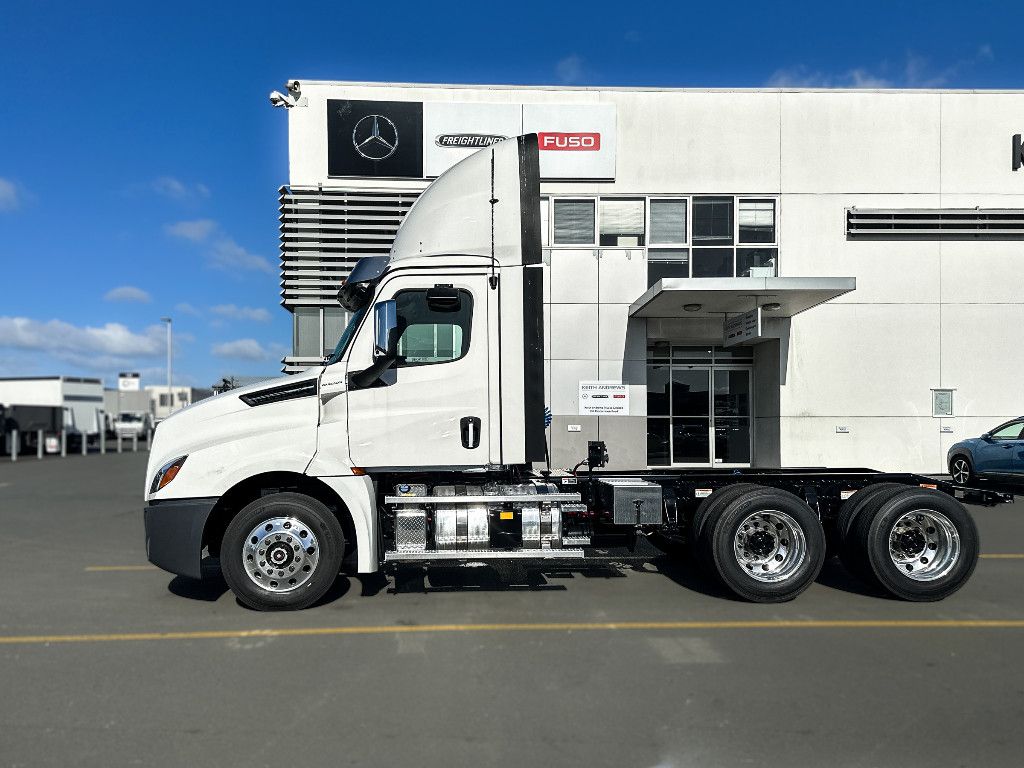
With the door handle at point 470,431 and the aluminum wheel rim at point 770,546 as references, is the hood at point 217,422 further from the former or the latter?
the aluminum wheel rim at point 770,546

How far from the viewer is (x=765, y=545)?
5715mm

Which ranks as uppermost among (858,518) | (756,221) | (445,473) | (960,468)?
(756,221)

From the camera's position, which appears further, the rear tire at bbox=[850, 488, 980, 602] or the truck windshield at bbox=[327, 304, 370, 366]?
A: the rear tire at bbox=[850, 488, 980, 602]

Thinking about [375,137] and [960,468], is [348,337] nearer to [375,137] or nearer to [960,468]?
[375,137]

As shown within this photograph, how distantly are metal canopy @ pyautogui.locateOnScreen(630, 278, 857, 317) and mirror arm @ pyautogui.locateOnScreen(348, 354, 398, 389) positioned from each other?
749 cm

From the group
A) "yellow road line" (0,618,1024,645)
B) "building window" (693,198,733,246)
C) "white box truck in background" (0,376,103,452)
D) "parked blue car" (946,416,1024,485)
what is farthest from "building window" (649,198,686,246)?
"white box truck in background" (0,376,103,452)

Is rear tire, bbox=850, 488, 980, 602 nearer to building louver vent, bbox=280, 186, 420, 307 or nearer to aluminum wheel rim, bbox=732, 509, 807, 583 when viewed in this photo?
aluminum wheel rim, bbox=732, 509, 807, 583

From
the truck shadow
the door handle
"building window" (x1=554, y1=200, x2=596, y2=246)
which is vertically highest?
"building window" (x1=554, y1=200, x2=596, y2=246)

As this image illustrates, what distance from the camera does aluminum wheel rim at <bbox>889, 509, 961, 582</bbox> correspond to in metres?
5.72

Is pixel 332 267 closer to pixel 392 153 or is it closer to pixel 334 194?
pixel 334 194

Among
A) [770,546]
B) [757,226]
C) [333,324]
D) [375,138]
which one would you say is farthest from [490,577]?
[757,226]

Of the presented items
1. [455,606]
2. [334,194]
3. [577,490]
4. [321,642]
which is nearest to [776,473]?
[577,490]

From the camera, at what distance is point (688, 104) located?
1420cm

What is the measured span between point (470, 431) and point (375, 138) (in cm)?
1046
